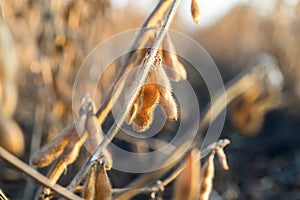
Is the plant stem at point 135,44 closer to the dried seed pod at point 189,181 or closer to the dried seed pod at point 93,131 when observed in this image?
the dried seed pod at point 93,131

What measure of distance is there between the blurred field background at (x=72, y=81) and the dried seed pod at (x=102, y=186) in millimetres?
293

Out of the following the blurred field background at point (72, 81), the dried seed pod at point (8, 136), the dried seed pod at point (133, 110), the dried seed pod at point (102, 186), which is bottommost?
the dried seed pod at point (102, 186)

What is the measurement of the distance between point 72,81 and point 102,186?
2.13 metres

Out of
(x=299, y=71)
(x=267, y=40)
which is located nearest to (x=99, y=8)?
(x=299, y=71)

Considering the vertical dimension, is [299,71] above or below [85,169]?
above

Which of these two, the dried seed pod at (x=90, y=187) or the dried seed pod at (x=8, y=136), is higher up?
the dried seed pod at (x=8, y=136)

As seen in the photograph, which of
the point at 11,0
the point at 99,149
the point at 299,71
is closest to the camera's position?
the point at 99,149

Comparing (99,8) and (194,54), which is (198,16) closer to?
(99,8)

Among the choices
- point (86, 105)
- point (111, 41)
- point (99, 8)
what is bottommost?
point (86, 105)

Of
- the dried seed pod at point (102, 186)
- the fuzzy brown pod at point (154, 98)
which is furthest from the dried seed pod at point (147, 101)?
the dried seed pod at point (102, 186)

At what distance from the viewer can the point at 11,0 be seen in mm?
2580

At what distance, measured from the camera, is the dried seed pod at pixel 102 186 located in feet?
3.98

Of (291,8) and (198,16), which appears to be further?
(291,8)

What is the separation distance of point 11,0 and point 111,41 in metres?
1.31
